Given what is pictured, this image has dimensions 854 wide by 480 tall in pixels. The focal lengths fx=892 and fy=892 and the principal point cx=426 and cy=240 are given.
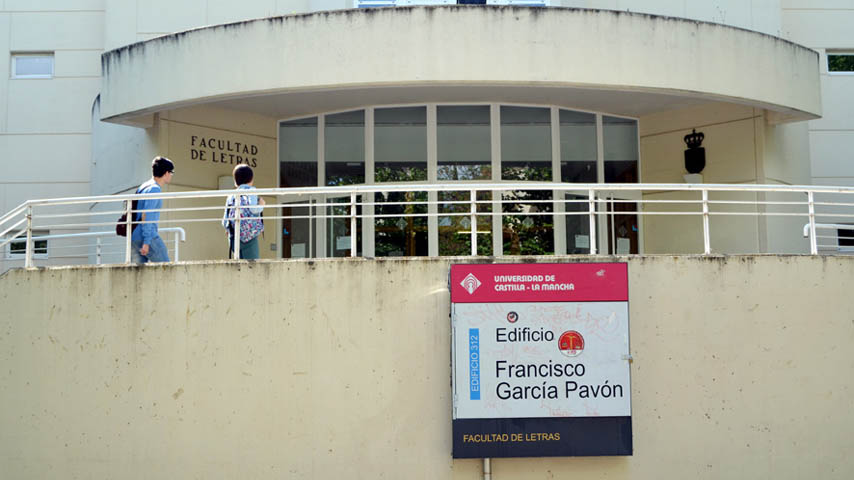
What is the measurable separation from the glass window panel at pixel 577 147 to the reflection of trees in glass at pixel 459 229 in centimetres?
143

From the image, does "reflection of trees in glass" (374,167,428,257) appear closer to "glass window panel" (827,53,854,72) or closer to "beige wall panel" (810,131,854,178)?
"beige wall panel" (810,131,854,178)

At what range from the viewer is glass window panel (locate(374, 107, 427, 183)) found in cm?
1387

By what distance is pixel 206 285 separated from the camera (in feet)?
29.8

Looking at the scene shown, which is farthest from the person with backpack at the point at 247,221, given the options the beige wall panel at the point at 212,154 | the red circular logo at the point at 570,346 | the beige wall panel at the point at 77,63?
the beige wall panel at the point at 77,63

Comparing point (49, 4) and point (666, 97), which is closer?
point (666, 97)

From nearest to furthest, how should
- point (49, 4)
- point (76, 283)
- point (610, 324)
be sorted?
point (610, 324)
point (76, 283)
point (49, 4)

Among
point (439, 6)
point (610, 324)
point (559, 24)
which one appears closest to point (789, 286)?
point (610, 324)

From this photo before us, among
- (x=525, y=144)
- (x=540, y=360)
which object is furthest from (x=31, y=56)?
(x=540, y=360)

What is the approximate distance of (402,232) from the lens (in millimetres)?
13602

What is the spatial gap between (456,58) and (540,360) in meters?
4.89

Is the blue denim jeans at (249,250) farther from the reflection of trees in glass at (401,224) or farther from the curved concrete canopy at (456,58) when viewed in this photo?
the reflection of trees in glass at (401,224)

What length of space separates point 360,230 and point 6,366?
19.0 feet

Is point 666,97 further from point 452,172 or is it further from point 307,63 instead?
point 307,63

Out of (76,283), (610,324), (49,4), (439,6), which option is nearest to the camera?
(610,324)
